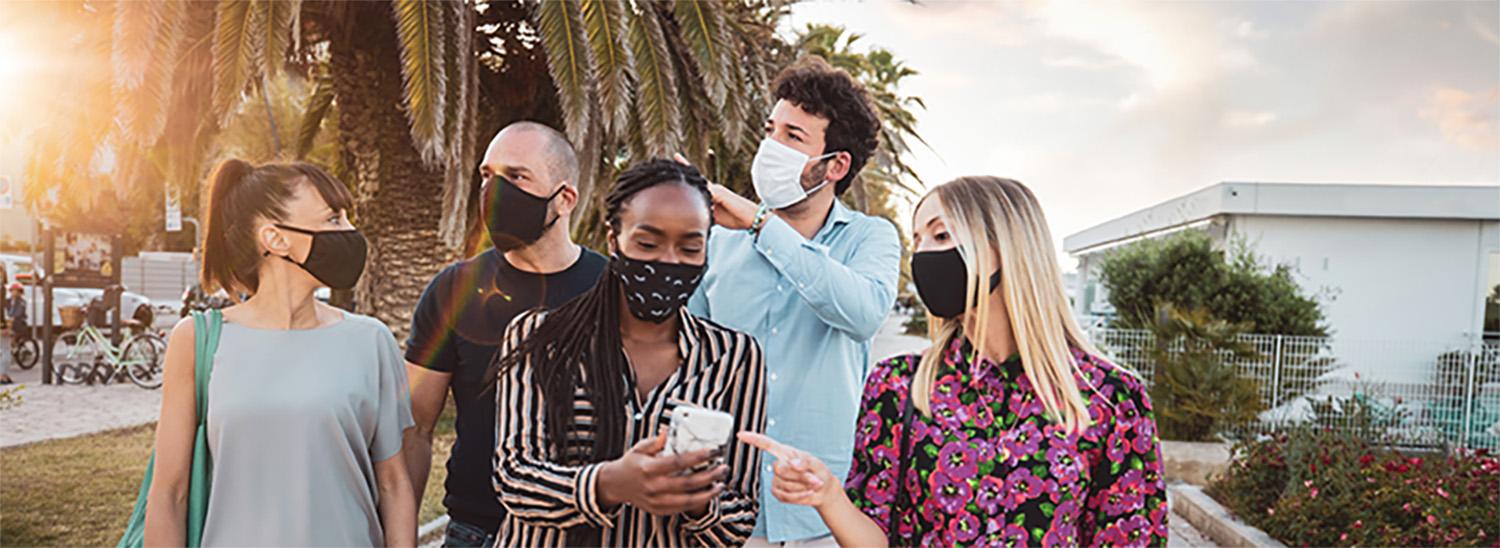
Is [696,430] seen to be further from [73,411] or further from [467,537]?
[73,411]

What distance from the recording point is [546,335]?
213cm

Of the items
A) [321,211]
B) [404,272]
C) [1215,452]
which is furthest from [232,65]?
[1215,452]

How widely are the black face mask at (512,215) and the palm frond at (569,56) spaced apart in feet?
18.3

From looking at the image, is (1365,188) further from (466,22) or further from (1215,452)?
(466,22)

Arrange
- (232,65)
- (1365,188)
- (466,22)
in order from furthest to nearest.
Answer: (1365,188) → (466,22) → (232,65)

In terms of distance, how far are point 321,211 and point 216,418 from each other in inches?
23.8

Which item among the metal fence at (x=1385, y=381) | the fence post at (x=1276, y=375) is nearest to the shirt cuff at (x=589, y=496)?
the metal fence at (x=1385, y=381)

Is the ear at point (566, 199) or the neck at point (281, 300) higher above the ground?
the ear at point (566, 199)

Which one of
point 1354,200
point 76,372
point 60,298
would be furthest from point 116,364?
point 1354,200

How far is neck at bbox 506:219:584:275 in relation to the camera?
2.74 meters

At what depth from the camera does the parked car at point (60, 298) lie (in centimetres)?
1936

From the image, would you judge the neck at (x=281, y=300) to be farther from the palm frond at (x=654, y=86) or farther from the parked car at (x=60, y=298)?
the parked car at (x=60, y=298)

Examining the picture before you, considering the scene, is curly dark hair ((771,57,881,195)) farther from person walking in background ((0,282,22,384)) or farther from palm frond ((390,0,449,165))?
person walking in background ((0,282,22,384))

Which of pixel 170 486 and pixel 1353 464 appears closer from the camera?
pixel 170 486
